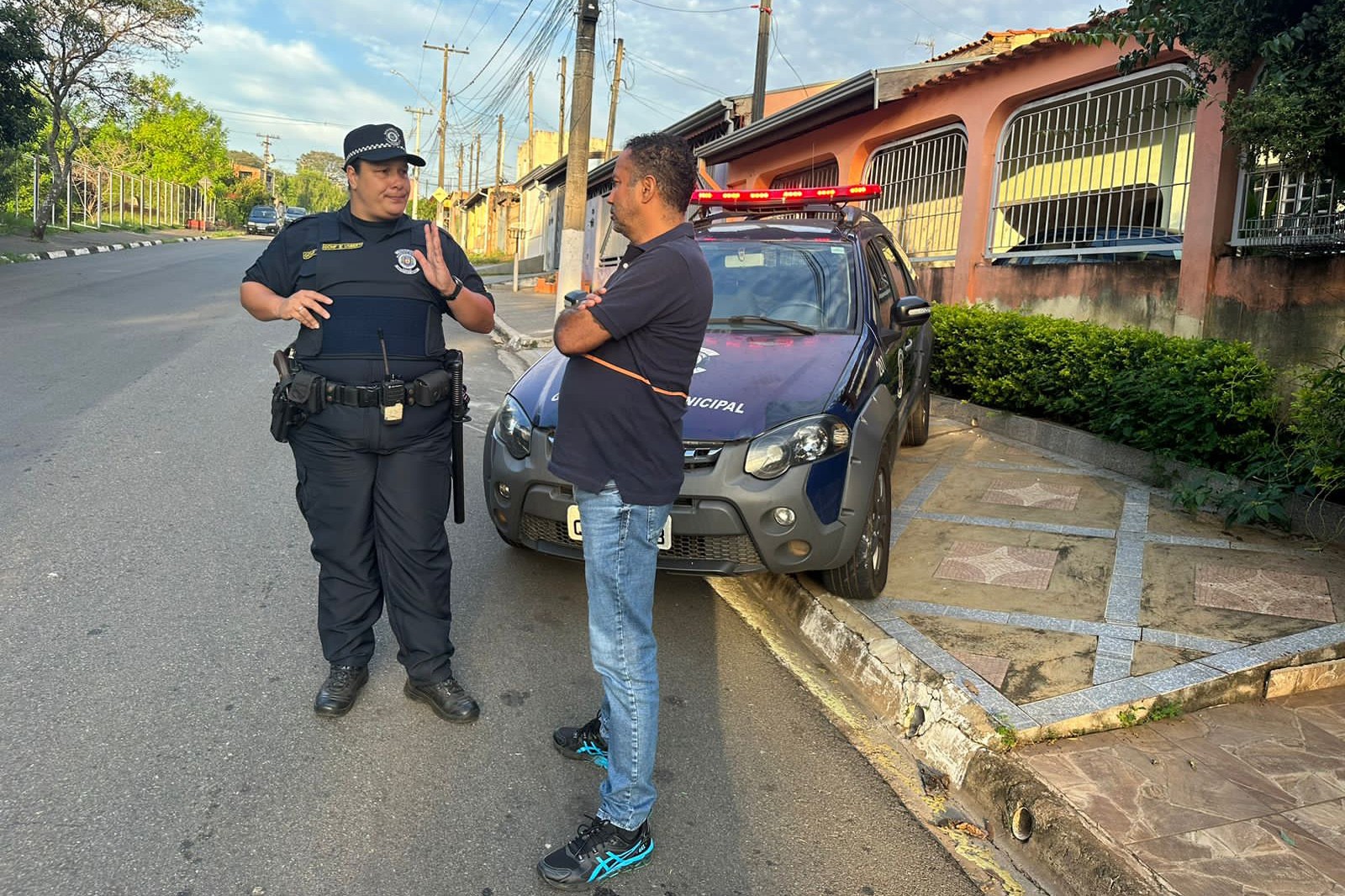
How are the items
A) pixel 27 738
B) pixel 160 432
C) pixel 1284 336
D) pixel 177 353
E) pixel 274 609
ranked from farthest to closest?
1. pixel 177 353
2. pixel 160 432
3. pixel 1284 336
4. pixel 274 609
5. pixel 27 738

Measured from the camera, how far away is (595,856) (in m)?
2.61

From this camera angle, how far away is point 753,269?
18.2 ft

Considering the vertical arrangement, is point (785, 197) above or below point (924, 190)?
below

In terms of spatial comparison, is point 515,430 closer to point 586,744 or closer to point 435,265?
point 435,265

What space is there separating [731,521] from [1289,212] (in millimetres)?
4631

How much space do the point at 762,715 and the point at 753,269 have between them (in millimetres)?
2752

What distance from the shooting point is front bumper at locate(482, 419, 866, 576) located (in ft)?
12.8

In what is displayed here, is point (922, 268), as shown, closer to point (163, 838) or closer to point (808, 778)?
point (808, 778)

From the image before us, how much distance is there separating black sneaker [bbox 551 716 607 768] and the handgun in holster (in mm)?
1333

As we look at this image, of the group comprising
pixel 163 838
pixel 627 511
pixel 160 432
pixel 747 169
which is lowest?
pixel 163 838

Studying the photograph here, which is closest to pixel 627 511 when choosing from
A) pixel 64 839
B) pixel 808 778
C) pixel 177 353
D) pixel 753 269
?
pixel 808 778

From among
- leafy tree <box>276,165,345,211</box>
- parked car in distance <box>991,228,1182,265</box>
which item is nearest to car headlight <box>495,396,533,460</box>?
parked car in distance <box>991,228,1182,265</box>

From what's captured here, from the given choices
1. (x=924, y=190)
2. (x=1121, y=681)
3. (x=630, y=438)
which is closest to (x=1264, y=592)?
(x=1121, y=681)

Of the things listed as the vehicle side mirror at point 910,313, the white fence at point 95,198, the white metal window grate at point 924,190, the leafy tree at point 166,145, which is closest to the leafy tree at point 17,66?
the white fence at point 95,198
